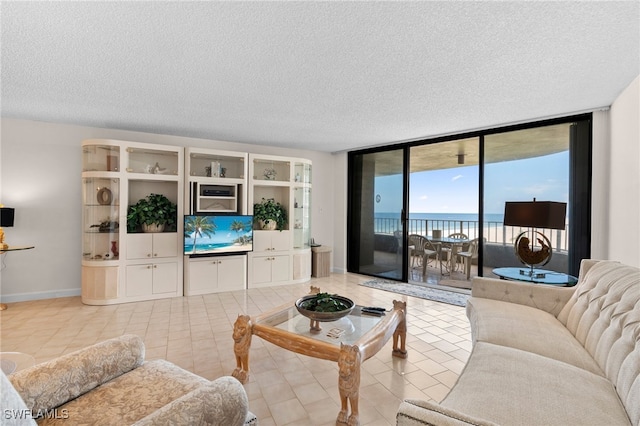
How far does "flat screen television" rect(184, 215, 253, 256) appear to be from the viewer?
460 centimetres

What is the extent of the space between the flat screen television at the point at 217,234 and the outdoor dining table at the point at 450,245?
3.43m

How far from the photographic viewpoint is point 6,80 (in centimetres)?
289

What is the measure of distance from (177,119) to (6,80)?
1600 mm

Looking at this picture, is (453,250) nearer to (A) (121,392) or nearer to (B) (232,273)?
(B) (232,273)

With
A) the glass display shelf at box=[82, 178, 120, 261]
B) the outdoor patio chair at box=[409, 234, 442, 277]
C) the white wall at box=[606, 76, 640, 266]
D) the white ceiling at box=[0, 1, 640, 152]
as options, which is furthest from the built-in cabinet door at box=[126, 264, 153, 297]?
the white wall at box=[606, 76, 640, 266]

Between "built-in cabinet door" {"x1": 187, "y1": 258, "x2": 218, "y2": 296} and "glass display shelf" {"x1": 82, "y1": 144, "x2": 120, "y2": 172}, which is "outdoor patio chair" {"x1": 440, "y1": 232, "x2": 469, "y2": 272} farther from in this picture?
"glass display shelf" {"x1": 82, "y1": 144, "x2": 120, "y2": 172}

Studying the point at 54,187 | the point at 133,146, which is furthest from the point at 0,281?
the point at 133,146

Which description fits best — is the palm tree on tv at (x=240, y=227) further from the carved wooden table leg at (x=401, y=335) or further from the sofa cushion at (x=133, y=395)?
the sofa cushion at (x=133, y=395)

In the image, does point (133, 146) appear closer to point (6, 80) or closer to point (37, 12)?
point (6, 80)

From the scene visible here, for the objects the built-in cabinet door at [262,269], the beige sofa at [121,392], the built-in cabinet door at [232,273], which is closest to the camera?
the beige sofa at [121,392]

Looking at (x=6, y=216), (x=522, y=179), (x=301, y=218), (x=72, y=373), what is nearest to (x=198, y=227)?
(x=301, y=218)

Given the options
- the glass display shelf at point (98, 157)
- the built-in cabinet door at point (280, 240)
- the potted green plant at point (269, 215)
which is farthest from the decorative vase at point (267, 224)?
the glass display shelf at point (98, 157)

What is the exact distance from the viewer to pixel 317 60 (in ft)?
8.06

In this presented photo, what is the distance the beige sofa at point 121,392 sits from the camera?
3.52 feet
